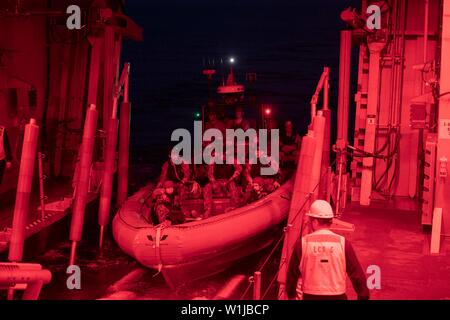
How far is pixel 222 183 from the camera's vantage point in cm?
1148

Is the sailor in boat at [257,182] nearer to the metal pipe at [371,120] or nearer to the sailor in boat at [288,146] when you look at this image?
the sailor in boat at [288,146]

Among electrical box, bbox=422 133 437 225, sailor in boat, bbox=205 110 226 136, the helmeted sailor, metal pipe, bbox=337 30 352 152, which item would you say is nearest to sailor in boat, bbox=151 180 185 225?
sailor in boat, bbox=205 110 226 136

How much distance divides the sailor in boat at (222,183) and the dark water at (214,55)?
7.98 m

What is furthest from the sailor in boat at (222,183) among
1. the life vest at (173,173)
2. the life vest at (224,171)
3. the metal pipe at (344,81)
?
the metal pipe at (344,81)

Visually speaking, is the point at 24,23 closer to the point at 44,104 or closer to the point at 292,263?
the point at 44,104

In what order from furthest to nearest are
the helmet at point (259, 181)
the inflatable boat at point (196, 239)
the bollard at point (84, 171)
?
the helmet at point (259, 181), the bollard at point (84, 171), the inflatable boat at point (196, 239)

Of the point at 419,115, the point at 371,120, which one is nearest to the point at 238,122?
the point at 371,120

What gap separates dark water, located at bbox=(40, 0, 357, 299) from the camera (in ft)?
128

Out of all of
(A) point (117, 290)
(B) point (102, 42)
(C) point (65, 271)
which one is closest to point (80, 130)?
(B) point (102, 42)

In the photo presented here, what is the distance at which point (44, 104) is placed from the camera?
1415 cm

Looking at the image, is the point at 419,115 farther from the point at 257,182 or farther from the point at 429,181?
the point at 257,182

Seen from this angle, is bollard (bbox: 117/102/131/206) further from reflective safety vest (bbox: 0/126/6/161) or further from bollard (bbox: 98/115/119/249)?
reflective safety vest (bbox: 0/126/6/161)

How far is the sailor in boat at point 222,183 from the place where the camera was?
434 inches
